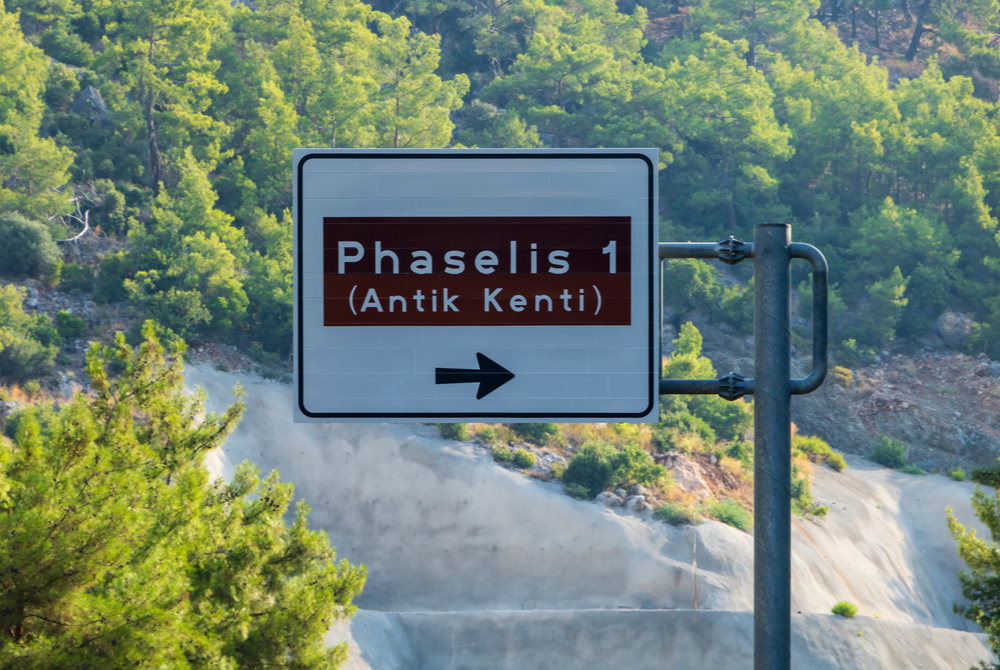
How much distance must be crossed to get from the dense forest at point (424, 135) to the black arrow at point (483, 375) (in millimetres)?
38695

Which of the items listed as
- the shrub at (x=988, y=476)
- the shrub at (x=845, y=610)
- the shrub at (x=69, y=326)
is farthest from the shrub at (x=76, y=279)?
the shrub at (x=988, y=476)

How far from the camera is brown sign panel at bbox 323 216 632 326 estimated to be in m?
4.21

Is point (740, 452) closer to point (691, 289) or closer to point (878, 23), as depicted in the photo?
point (691, 289)

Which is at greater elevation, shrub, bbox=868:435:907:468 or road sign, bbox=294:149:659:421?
road sign, bbox=294:149:659:421

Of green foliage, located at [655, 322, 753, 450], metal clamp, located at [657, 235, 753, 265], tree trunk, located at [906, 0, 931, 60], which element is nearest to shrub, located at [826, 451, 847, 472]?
green foliage, located at [655, 322, 753, 450]

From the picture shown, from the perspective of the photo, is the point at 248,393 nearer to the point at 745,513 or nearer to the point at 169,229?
the point at 169,229

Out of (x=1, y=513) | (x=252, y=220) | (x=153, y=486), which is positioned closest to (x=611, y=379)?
(x=1, y=513)

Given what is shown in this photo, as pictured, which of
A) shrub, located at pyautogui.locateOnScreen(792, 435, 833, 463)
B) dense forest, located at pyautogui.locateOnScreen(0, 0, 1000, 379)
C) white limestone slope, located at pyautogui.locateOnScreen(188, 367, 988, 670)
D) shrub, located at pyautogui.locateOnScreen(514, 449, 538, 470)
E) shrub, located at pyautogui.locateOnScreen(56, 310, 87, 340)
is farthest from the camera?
shrub, located at pyautogui.locateOnScreen(792, 435, 833, 463)

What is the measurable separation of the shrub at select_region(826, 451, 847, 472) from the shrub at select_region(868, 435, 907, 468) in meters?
2.95

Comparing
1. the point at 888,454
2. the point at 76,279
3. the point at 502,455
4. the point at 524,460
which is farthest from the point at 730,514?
the point at 76,279

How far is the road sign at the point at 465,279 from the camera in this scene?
13.8 ft

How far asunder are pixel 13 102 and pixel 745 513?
36.2 m

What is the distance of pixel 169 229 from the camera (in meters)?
45.2

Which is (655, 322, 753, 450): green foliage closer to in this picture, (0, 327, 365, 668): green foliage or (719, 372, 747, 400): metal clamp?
(0, 327, 365, 668): green foliage
